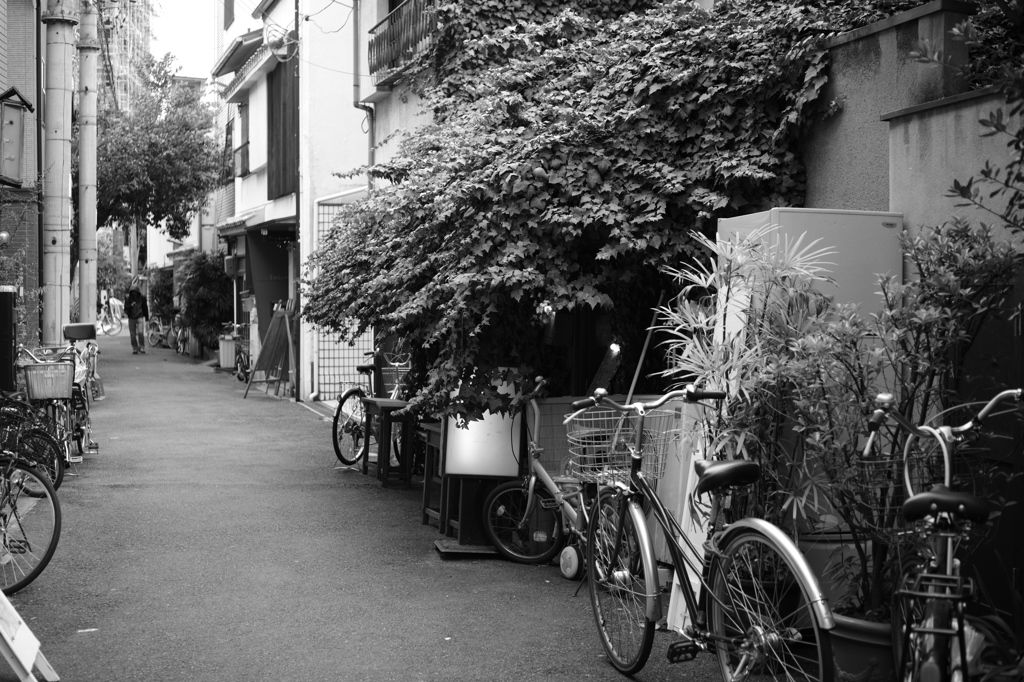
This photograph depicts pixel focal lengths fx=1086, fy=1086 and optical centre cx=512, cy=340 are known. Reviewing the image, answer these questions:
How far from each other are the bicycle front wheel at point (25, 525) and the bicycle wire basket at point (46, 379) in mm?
4218

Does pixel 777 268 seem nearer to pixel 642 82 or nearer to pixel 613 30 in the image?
pixel 642 82

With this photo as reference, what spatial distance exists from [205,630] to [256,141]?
19.7m

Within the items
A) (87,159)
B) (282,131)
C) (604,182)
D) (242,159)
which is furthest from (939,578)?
(242,159)

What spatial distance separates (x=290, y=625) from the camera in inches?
237

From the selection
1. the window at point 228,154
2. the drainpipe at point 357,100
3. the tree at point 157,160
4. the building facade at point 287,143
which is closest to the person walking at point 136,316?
the tree at point 157,160

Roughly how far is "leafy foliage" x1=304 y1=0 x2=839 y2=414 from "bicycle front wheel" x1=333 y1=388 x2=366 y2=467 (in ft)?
13.6

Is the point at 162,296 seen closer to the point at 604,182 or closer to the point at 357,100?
the point at 357,100

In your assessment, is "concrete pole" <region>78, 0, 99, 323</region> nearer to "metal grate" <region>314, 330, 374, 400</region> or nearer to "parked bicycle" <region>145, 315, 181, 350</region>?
"metal grate" <region>314, 330, 374, 400</region>

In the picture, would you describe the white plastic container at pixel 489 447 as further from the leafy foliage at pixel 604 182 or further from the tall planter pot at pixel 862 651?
the tall planter pot at pixel 862 651

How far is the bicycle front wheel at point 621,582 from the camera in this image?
4984 mm

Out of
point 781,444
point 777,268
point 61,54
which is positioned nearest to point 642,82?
point 777,268

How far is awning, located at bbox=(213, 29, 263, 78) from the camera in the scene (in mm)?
22811

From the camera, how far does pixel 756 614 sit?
4422mm

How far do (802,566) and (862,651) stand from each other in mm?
696
